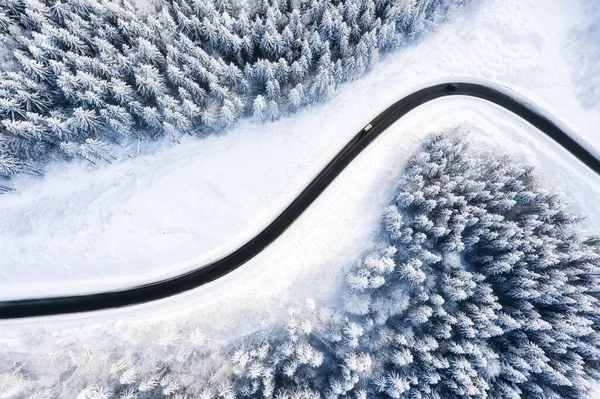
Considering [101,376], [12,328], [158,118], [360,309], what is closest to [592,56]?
[360,309]

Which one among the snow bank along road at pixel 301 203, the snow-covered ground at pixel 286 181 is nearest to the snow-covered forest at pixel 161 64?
the snow-covered ground at pixel 286 181

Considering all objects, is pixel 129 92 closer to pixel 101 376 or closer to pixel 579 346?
pixel 101 376

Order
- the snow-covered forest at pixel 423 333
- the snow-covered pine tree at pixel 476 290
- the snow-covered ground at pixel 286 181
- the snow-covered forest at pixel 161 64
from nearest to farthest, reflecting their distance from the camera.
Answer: the snow-covered forest at pixel 423 333
the snow-covered pine tree at pixel 476 290
the snow-covered forest at pixel 161 64
the snow-covered ground at pixel 286 181

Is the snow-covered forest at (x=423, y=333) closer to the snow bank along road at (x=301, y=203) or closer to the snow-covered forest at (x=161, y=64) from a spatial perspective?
the snow bank along road at (x=301, y=203)

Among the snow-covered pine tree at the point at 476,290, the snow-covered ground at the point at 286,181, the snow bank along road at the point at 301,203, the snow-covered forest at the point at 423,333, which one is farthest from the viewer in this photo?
the snow-covered ground at the point at 286,181

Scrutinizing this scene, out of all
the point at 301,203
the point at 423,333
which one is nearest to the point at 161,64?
the point at 301,203

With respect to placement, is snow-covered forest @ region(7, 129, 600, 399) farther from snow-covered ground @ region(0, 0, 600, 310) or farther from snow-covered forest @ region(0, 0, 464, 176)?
snow-covered forest @ region(0, 0, 464, 176)
